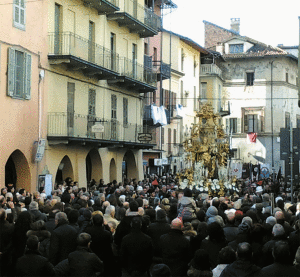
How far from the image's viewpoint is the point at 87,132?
95.7 ft

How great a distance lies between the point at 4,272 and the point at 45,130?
1636 cm

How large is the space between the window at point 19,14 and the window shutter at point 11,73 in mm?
1187

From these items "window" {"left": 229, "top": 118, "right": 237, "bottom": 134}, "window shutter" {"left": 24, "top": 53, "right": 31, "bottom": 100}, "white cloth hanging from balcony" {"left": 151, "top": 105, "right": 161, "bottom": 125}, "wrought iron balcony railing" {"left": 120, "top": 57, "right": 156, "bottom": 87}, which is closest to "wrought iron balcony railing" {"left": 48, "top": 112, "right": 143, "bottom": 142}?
"window shutter" {"left": 24, "top": 53, "right": 31, "bottom": 100}

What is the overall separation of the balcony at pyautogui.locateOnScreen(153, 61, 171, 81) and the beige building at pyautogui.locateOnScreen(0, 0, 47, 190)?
55.3 ft

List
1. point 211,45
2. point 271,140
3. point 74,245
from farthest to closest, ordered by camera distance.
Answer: point 211,45 < point 271,140 < point 74,245

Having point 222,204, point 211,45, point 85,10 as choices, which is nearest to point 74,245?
point 222,204

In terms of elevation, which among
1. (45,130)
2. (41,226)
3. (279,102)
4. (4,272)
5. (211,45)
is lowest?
(4,272)

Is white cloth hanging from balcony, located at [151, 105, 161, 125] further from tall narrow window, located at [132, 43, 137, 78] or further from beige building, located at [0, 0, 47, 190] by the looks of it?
beige building, located at [0, 0, 47, 190]

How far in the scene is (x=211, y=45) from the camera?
69.4m

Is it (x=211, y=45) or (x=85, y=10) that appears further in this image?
(x=211, y=45)

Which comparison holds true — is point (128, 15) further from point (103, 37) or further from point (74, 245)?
point (74, 245)

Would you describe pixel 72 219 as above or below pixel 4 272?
above

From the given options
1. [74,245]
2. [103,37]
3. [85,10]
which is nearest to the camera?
[74,245]

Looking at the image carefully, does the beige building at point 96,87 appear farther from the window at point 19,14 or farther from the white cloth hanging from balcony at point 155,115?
the window at point 19,14
